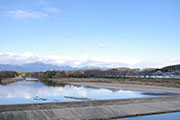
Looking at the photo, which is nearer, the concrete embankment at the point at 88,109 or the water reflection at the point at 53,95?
the concrete embankment at the point at 88,109

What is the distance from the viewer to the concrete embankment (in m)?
20.0

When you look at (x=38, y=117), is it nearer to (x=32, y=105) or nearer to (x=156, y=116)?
(x=32, y=105)

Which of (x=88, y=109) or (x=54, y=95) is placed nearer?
(x=88, y=109)

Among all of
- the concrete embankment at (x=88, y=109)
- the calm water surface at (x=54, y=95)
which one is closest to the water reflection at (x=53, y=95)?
the calm water surface at (x=54, y=95)

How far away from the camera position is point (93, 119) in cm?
2197

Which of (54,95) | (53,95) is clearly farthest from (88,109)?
(53,95)

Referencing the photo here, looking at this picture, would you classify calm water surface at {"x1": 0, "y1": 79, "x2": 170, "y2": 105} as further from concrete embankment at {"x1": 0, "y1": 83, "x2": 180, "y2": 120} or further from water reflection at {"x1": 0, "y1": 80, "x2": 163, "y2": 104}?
concrete embankment at {"x1": 0, "y1": 83, "x2": 180, "y2": 120}

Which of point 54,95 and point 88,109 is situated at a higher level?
point 88,109

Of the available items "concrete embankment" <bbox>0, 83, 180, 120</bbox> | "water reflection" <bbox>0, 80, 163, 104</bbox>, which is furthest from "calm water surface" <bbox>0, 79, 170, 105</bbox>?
"concrete embankment" <bbox>0, 83, 180, 120</bbox>

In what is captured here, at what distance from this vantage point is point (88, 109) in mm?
23469

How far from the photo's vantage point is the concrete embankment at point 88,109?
787 inches

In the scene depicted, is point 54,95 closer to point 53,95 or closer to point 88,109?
point 53,95

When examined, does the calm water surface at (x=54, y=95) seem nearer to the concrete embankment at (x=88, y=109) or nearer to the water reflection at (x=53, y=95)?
the water reflection at (x=53, y=95)

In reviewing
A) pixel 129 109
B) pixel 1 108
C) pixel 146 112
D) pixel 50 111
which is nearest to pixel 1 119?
pixel 1 108
